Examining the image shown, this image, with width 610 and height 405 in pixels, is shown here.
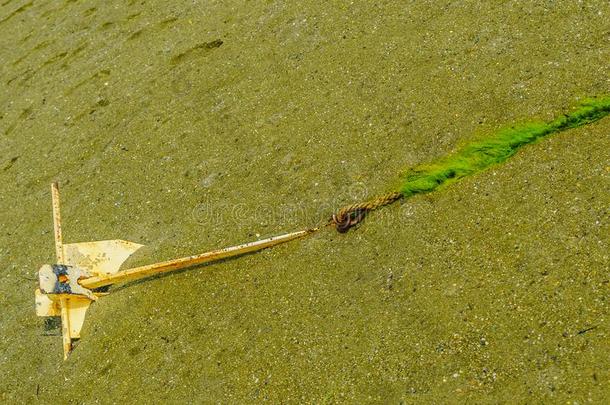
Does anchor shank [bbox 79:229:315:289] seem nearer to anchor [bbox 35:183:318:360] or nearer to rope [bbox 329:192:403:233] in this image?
anchor [bbox 35:183:318:360]

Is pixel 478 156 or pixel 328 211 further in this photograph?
pixel 328 211

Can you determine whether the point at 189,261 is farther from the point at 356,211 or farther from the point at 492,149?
the point at 492,149

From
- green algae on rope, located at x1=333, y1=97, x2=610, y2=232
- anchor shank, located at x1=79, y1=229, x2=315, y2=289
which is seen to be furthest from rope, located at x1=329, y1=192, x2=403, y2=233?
anchor shank, located at x1=79, y1=229, x2=315, y2=289

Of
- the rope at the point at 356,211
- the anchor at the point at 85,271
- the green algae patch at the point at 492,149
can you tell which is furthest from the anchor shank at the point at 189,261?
the green algae patch at the point at 492,149

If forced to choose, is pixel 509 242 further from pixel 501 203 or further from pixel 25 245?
pixel 25 245

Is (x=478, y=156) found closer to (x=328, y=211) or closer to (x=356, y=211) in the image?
(x=356, y=211)

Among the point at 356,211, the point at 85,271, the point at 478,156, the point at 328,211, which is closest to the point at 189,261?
the point at 85,271

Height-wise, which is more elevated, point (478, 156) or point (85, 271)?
point (85, 271)

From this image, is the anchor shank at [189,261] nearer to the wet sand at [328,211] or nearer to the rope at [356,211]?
the wet sand at [328,211]
